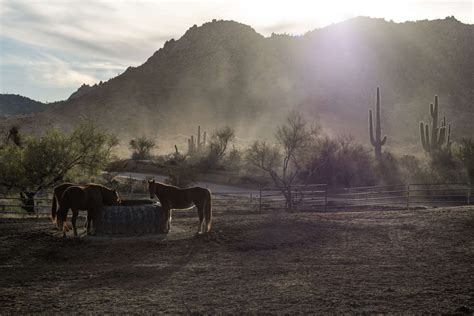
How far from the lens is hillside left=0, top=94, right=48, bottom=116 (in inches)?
5482

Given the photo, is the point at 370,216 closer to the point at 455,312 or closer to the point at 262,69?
the point at 455,312

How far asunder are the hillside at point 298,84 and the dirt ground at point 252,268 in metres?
60.9

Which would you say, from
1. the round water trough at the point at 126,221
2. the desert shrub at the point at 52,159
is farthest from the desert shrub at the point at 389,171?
the round water trough at the point at 126,221

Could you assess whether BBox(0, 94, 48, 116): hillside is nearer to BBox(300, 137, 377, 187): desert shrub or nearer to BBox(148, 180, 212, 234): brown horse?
BBox(300, 137, 377, 187): desert shrub

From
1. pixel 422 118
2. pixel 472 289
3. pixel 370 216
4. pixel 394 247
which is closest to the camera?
pixel 472 289

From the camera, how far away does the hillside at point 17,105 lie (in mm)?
139250

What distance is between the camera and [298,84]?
103500 mm

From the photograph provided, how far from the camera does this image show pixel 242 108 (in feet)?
328

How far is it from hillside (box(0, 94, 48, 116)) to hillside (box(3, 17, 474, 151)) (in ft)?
128

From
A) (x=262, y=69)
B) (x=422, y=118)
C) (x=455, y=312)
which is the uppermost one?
(x=262, y=69)

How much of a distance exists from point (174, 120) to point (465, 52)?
60.0m

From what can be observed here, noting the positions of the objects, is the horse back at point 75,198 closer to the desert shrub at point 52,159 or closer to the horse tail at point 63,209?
the horse tail at point 63,209

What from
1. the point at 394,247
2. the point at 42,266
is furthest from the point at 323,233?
the point at 42,266

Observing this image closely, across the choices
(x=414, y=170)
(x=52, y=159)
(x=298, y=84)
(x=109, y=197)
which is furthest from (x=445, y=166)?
(x=298, y=84)
